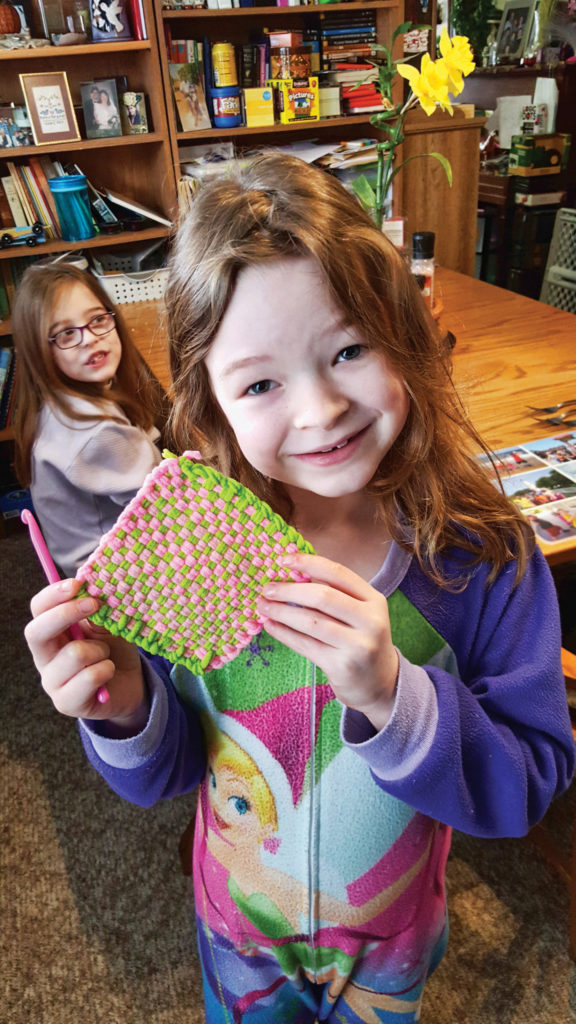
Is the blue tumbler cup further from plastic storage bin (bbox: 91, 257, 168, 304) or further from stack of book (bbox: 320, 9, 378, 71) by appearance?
stack of book (bbox: 320, 9, 378, 71)

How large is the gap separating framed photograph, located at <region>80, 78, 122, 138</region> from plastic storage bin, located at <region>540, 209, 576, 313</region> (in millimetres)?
1764

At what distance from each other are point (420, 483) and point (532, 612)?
0.59 ft

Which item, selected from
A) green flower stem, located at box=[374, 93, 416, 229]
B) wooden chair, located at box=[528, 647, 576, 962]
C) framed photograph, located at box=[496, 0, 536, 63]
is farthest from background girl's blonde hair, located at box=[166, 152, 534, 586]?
framed photograph, located at box=[496, 0, 536, 63]

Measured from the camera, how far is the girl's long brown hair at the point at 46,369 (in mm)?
1832

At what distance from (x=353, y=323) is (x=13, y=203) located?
2739mm

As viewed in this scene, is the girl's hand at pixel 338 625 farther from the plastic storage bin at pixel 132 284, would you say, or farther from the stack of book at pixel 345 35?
the stack of book at pixel 345 35

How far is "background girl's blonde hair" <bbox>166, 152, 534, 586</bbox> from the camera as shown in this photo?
68 cm

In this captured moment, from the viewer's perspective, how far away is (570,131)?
4.80 meters

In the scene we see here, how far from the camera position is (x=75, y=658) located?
654 mm

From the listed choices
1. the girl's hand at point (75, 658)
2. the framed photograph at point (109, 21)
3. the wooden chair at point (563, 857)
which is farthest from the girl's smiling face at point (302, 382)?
the framed photograph at point (109, 21)

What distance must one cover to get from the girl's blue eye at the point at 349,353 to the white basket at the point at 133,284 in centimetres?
237

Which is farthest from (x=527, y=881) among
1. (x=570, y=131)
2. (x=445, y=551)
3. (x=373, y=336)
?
(x=570, y=131)

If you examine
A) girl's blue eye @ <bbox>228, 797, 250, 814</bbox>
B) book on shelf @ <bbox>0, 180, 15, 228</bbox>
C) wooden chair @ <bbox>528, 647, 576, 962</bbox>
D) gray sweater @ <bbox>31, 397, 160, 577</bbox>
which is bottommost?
wooden chair @ <bbox>528, 647, 576, 962</bbox>

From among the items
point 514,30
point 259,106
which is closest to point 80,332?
point 259,106
